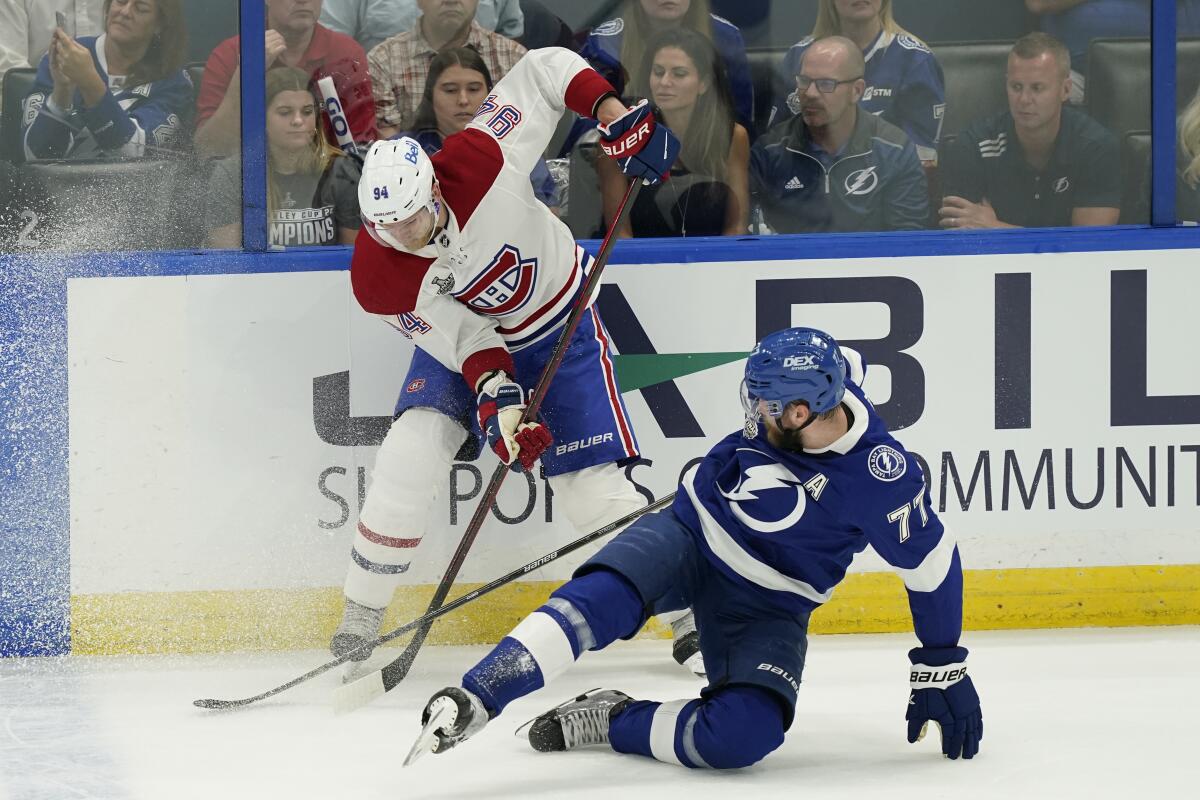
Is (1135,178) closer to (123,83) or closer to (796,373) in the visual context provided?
(796,373)

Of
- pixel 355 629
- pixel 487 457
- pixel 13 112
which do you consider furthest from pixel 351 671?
pixel 13 112

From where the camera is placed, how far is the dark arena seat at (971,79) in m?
3.84

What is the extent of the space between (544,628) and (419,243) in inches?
38.1

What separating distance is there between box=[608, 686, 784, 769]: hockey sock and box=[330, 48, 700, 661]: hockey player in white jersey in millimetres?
679

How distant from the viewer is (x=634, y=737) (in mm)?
2838

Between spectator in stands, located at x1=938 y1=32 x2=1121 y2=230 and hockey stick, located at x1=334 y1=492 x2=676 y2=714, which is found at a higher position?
spectator in stands, located at x1=938 y1=32 x2=1121 y2=230

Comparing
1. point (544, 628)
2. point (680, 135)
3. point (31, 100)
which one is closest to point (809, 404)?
point (544, 628)

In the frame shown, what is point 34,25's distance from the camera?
3652 millimetres

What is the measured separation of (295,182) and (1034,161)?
6.06 ft

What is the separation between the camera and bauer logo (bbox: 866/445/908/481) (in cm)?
267

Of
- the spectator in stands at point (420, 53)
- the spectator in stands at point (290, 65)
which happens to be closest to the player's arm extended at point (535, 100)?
the spectator in stands at point (420, 53)

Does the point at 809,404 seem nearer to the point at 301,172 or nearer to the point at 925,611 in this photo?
the point at 925,611

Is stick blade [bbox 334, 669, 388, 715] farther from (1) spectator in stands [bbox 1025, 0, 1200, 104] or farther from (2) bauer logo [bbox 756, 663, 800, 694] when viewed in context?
(1) spectator in stands [bbox 1025, 0, 1200, 104]

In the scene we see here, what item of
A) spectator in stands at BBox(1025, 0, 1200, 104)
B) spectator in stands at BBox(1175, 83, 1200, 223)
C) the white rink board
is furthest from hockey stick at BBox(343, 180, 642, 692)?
spectator in stands at BBox(1175, 83, 1200, 223)
